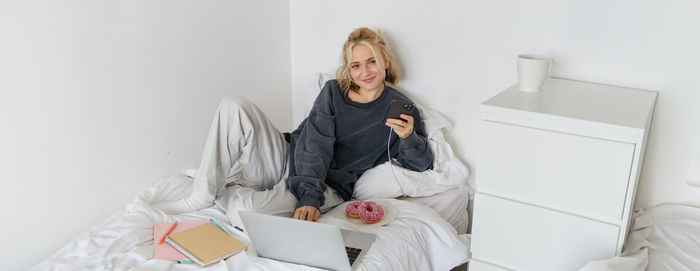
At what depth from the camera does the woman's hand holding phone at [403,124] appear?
1.94 m

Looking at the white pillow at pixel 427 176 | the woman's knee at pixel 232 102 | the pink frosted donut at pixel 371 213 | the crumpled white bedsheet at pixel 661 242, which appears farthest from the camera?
the white pillow at pixel 427 176

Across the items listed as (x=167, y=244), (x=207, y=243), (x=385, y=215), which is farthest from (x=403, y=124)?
(x=167, y=244)

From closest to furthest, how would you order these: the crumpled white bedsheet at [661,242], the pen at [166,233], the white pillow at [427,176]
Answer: the crumpled white bedsheet at [661,242], the pen at [166,233], the white pillow at [427,176]

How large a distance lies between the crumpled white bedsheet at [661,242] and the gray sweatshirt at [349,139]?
720 millimetres

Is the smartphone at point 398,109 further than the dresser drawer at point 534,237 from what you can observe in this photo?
Yes

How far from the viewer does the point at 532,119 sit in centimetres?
164

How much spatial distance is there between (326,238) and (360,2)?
1.15 meters

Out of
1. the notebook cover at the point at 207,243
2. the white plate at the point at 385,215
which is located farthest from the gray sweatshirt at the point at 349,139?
the notebook cover at the point at 207,243

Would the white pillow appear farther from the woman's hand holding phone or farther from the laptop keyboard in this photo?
the laptop keyboard

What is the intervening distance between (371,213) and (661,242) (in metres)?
0.83

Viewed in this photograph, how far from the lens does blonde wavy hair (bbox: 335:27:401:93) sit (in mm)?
2168

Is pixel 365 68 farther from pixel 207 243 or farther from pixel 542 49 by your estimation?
pixel 207 243

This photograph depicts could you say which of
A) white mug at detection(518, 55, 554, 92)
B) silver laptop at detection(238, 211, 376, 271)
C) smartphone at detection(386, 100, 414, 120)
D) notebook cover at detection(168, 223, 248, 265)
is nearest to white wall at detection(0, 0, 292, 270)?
notebook cover at detection(168, 223, 248, 265)

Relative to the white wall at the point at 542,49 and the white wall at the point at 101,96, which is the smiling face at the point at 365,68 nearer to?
the white wall at the point at 542,49
